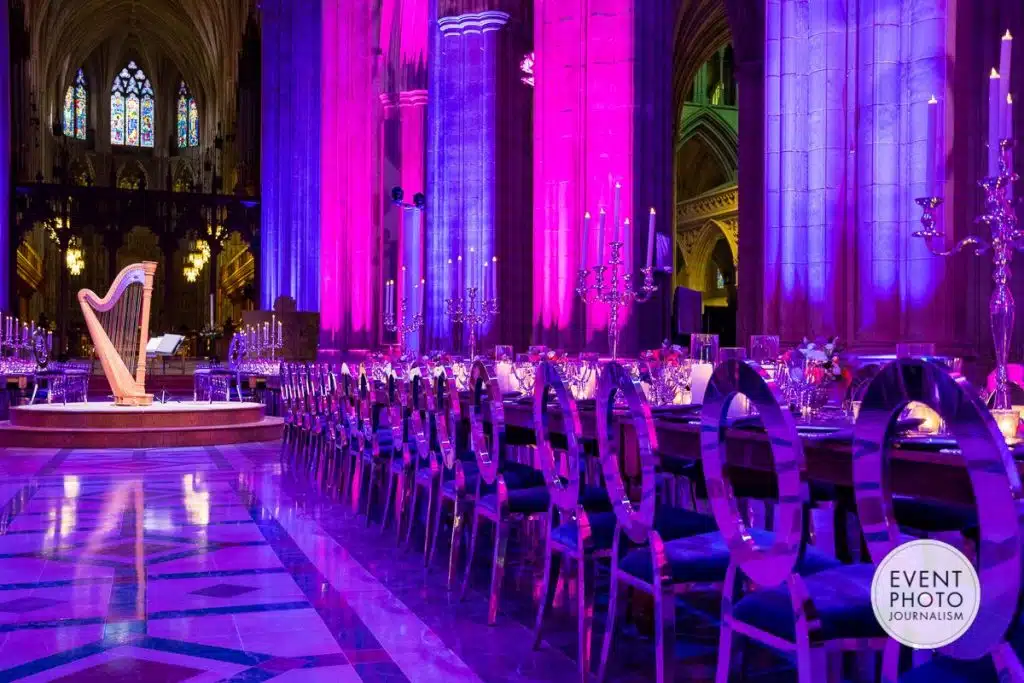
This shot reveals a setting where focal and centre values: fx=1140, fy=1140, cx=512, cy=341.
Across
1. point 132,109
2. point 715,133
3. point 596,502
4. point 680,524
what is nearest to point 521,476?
point 596,502

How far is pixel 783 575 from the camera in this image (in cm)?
233

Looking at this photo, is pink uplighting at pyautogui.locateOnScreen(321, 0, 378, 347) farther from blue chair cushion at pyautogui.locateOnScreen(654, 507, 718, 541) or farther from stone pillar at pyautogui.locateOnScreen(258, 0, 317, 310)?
blue chair cushion at pyautogui.locateOnScreen(654, 507, 718, 541)

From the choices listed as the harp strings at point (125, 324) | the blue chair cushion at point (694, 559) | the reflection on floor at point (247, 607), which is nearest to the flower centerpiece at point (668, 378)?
the reflection on floor at point (247, 607)

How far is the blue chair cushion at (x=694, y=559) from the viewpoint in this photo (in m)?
3.05

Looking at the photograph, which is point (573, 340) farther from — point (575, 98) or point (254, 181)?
point (254, 181)

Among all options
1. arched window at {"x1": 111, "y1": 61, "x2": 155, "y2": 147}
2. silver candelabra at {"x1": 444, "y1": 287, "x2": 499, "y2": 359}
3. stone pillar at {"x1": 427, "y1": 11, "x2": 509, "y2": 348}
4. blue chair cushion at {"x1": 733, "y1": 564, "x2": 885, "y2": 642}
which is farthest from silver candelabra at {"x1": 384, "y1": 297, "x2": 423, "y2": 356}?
arched window at {"x1": 111, "y1": 61, "x2": 155, "y2": 147}

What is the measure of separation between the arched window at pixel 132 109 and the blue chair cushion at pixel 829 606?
48.4 m

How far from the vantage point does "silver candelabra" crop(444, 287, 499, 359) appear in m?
12.3

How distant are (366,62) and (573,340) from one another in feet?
37.4

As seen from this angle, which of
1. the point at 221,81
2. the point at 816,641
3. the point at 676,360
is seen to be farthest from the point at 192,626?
the point at 221,81

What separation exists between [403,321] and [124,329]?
5.39 m

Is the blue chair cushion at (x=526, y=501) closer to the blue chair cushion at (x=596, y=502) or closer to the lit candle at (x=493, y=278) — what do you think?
the blue chair cushion at (x=596, y=502)

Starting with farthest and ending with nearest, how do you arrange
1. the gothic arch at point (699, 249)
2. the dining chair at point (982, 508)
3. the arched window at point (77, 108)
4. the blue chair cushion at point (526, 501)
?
1. the arched window at point (77, 108)
2. the gothic arch at point (699, 249)
3. the blue chair cushion at point (526, 501)
4. the dining chair at point (982, 508)

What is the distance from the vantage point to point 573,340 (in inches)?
399
